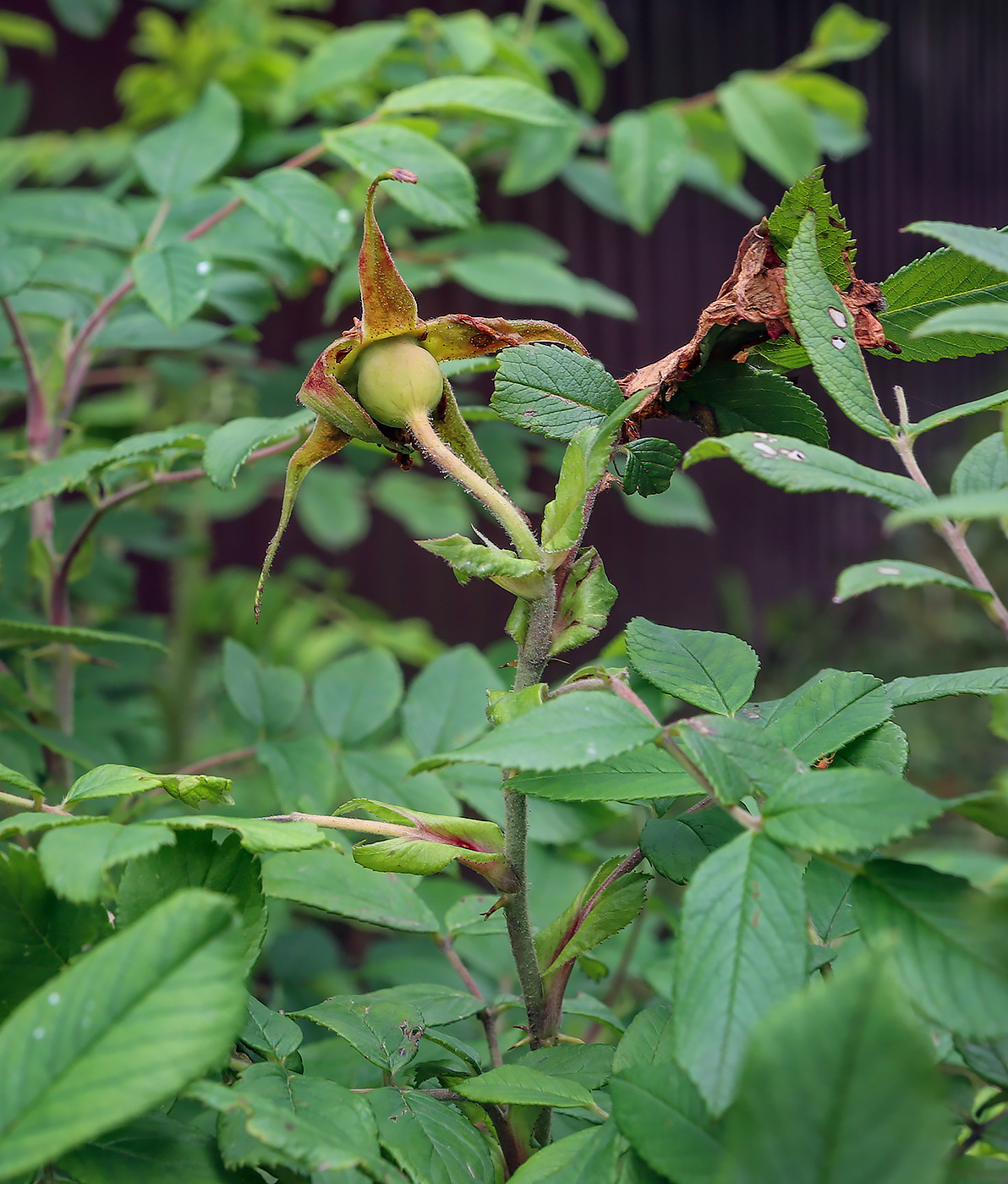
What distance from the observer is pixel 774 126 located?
2.33 ft

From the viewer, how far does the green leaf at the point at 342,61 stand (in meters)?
0.63

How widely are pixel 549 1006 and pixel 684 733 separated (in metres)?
0.13

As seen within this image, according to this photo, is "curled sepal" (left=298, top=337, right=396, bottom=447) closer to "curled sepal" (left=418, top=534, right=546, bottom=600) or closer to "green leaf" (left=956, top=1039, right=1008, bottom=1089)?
"curled sepal" (left=418, top=534, right=546, bottom=600)

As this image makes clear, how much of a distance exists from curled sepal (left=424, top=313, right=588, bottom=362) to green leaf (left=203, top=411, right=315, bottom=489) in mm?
78

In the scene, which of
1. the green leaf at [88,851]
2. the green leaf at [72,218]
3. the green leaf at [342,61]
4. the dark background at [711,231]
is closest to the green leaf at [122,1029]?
the green leaf at [88,851]

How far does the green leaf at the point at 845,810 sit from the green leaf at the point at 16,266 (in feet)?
1.34

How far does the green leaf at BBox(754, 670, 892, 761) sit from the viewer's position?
27 centimetres

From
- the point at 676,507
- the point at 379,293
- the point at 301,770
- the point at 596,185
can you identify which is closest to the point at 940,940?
the point at 379,293

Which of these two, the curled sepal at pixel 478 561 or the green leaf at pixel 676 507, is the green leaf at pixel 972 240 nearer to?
the curled sepal at pixel 478 561

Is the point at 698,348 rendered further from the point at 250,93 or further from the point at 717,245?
the point at 717,245

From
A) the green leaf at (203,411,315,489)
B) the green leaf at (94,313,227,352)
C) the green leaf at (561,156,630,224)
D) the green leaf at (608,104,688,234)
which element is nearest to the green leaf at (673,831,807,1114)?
the green leaf at (203,411,315,489)

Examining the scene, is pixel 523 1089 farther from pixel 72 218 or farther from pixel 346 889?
pixel 72 218

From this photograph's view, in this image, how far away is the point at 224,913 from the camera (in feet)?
0.66

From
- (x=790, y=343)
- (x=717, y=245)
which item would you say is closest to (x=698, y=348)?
(x=790, y=343)
